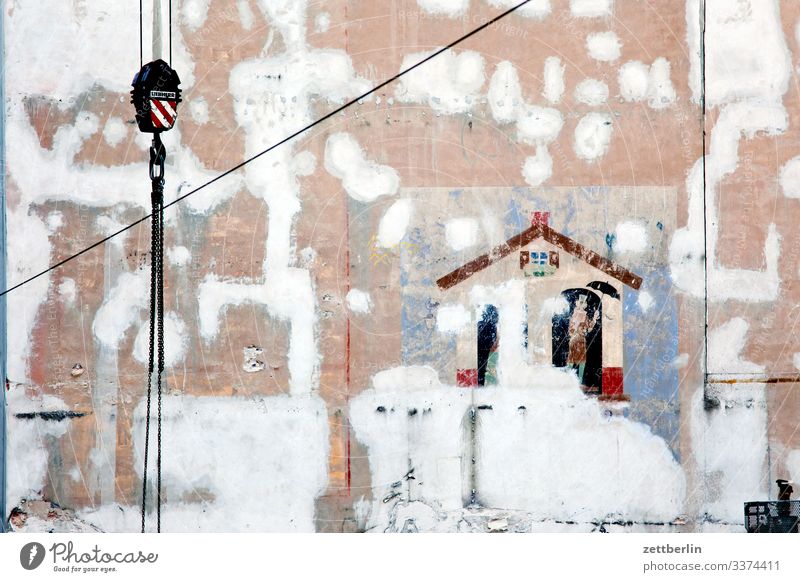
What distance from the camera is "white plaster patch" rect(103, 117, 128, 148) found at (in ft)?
24.4

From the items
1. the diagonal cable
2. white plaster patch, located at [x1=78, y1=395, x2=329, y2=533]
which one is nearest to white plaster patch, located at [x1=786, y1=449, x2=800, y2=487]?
white plaster patch, located at [x1=78, y1=395, x2=329, y2=533]

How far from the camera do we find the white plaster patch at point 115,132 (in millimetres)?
7426

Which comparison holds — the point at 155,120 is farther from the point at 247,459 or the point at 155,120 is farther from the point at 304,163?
the point at 247,459

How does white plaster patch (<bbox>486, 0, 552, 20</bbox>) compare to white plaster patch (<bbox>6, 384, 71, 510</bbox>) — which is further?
white plaster patch (<bbox>6, 384, 71, 510</bbox>)

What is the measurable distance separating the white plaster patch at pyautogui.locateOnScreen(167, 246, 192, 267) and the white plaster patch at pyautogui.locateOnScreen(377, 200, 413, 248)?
6.83ft

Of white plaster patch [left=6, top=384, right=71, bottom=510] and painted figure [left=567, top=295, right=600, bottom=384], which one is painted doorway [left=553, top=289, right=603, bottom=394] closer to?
painted figure [left=567, top=295, right=600, bottom=384]

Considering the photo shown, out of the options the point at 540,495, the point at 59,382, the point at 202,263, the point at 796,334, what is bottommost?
the point at 540,495

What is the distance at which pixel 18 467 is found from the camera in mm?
7539

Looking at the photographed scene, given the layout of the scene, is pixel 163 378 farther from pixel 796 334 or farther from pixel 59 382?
pixel 796 334

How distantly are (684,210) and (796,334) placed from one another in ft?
5.94

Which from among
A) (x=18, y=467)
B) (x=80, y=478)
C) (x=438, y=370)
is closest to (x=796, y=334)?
(x=438, y=370)

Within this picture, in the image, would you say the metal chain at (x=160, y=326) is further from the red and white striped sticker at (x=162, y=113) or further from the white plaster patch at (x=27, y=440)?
the white plaster patch at (x=27, y=440)
